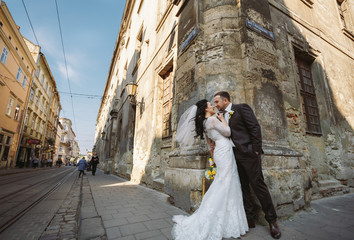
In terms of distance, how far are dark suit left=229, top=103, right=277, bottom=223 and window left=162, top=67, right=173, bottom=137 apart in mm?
3157

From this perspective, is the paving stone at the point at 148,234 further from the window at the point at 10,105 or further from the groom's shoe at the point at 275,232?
the window at the point at 10,105

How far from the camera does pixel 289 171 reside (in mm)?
2842

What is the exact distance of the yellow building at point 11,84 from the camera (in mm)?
13250

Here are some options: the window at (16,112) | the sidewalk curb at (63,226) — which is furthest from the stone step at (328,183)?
the window at (16,112)

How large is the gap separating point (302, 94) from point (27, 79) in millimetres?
24464

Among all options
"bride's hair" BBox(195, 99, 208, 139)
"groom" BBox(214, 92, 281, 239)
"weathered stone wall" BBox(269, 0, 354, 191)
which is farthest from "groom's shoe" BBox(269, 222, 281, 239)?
"weathered stone wall" BBox(269, 0, 354, 191)

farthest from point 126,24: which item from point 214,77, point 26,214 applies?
point 26,214

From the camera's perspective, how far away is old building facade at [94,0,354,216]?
9.99 ft

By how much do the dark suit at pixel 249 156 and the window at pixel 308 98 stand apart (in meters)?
3.66

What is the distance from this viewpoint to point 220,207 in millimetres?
2010

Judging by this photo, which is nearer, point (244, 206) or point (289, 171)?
point (244, 206)

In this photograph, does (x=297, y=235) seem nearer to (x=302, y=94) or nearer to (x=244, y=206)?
(x=244, y=206)

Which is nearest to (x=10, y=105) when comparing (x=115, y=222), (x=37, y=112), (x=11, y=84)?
(x=11, y=84)

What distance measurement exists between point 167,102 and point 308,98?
463 centimetres
